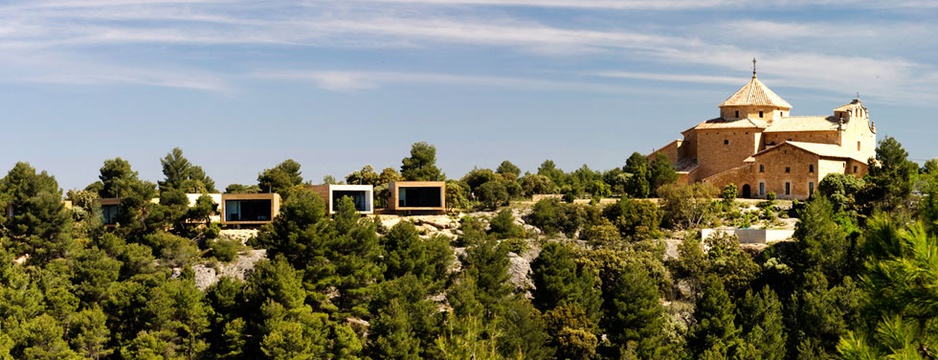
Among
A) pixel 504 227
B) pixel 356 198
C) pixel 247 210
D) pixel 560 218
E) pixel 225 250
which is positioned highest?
pixel 356 198

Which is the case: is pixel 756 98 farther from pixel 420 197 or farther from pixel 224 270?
pixel 224 270

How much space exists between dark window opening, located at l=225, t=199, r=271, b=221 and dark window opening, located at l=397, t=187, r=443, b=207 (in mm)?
8000

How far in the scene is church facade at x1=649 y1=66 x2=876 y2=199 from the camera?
226 feet

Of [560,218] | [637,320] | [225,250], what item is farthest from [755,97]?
[225,250]

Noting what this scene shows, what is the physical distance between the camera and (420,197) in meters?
71.9

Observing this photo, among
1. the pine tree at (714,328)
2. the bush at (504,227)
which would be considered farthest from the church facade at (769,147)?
the pine tree at (714,328)

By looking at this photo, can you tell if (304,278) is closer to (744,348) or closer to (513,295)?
(513,295)

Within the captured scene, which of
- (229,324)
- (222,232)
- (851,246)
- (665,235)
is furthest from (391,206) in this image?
(851,246)

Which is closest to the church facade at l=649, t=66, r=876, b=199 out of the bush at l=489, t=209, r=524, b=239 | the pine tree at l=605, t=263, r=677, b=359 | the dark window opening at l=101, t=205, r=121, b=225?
the bush at l=489, t=209, r=524, b=239

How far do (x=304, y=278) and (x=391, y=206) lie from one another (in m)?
17.9

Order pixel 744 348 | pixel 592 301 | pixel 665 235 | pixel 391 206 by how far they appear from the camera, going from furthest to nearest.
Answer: pixel 391 206
pixel 665 235
pixel 592 301
pixel 744 348

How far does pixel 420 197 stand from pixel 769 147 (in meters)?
21.0

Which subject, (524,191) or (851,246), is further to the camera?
(524,191)

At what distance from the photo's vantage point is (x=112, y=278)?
58.1 m
